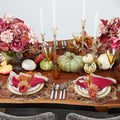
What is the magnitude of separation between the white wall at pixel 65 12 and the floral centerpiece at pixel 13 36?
8.81 ft

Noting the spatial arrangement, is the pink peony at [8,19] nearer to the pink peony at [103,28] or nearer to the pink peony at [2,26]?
the pink peony at [2,26]

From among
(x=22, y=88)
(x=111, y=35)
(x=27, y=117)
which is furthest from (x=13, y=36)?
(x=111, y=35)

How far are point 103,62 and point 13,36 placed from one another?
768mm

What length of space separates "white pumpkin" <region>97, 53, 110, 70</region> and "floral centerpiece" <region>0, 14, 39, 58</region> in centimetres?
57

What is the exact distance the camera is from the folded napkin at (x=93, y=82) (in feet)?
4.76

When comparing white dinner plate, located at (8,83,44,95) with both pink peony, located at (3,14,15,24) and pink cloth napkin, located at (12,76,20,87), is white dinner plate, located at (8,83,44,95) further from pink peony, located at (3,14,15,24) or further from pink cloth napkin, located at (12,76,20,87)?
pink peony, located at (3,14,15,24)

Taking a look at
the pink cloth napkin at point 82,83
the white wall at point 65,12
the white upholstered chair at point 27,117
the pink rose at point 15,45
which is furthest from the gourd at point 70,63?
the white wall at point 65,12

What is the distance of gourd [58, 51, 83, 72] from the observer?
1.68 m

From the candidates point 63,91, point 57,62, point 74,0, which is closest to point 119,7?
point 74,0

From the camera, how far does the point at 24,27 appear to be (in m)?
1.61

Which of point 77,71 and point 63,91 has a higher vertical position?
point 77,71

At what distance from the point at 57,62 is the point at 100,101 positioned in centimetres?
54

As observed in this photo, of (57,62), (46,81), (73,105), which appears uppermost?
(57,62)

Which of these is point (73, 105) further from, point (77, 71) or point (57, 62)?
point (57, 62)
